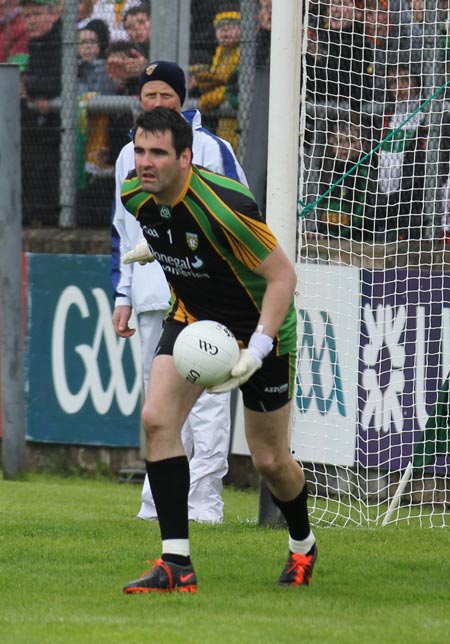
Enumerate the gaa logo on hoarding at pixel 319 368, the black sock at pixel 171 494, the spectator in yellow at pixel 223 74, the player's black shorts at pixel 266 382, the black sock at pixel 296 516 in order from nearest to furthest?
the black sock at pixel 171 494
the player's black shorts at pixel 266 382
the black sock at pixel 296 516
the gaa logo on hoarding at pixel 319 368
the spectator in yellow at pixel 223 74

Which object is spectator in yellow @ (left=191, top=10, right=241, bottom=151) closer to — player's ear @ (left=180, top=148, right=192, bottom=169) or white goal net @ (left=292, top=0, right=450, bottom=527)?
white goal net @ (left=292, top=0, right=450, bottom=527)

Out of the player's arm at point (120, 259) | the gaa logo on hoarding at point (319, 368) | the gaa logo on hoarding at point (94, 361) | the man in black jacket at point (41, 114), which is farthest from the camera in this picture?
the man in black jacket at point (41, 114)

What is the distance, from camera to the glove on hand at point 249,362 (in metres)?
5.72

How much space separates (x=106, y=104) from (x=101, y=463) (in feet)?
10.0

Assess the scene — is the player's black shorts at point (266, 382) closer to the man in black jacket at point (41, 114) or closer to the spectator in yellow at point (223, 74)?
the spectator in yellow at point (223, 74)

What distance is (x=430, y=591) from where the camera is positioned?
20.2 feet

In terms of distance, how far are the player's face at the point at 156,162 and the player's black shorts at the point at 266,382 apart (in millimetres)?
667

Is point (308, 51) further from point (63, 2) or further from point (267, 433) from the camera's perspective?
point (63, 2)

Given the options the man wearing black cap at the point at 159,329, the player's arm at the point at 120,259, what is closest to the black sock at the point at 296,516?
the man wearing black cap at the point at 159,329

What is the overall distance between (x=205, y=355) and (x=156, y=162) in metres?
0.79

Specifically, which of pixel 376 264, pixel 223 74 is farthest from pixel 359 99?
pixel 223 74

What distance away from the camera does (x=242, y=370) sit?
18.7 feet

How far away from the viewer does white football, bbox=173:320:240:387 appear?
571 cm

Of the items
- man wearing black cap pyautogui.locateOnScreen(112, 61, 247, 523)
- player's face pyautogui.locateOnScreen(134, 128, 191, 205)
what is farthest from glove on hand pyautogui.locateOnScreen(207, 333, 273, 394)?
man wearing black cap pyautogui.locateOnScreen(112, 61, 247, 523)
